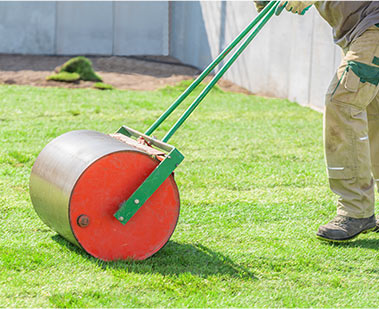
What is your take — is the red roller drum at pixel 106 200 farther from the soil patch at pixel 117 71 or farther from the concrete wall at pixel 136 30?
the concrete wall at pixel 136 30

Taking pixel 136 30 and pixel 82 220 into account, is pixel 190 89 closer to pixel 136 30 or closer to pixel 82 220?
pixel 82 220

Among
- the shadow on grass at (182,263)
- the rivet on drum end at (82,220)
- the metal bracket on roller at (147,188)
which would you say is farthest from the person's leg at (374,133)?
the rivet on drum end at (82,220)

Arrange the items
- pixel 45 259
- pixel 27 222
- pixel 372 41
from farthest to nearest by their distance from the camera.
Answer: pixel 27 222 < pixel 372 41 < pixel 45 259

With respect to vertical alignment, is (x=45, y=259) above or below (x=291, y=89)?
above

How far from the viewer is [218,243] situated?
3703 mm

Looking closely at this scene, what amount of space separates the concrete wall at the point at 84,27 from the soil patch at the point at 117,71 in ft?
2.15

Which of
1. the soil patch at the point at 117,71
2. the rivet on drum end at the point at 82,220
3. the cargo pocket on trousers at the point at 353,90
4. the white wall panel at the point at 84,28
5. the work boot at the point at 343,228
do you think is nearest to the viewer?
the rivet on drum end at the point at 82,220

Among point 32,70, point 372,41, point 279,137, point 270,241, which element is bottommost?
point 32,70

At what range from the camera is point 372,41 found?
3.60 meters

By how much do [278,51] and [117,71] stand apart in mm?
3695

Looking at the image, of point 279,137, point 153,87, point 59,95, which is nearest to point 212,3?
point 153,87

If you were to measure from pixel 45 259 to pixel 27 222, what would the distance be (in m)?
0.67

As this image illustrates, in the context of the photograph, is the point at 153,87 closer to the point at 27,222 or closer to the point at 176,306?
the point at 27,222

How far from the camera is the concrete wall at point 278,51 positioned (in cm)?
852
